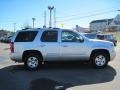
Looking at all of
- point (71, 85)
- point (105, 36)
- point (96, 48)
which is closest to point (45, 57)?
point (96, 48)

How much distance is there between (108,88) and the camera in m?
9.02

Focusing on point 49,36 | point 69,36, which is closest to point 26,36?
point 49,36

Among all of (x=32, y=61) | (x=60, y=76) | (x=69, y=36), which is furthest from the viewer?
(x=69, y=36)

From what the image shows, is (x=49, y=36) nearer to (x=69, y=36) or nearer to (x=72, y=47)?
(x=69, y=36)

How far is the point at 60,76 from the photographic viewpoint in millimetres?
11484

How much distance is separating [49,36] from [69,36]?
896 mm

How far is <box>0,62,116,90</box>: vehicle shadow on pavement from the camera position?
9.79 meters

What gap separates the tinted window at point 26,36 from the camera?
13.3 m

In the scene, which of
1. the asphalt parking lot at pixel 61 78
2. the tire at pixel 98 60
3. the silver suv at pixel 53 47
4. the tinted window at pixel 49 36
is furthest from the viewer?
the tire at pixel 98 60

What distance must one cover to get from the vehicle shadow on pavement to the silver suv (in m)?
0.51

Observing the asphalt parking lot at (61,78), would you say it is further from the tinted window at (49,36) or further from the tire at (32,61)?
the tinted window at (49,36)

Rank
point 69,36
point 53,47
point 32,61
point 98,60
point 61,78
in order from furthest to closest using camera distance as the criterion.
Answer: point 98,60, point 69,36, point 32,61, point 53,47, point 61,78

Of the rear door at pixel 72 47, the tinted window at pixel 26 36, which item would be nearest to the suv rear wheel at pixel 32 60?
the tinted window at pixel 26 36

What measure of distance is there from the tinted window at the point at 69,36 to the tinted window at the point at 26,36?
4.27 ft
